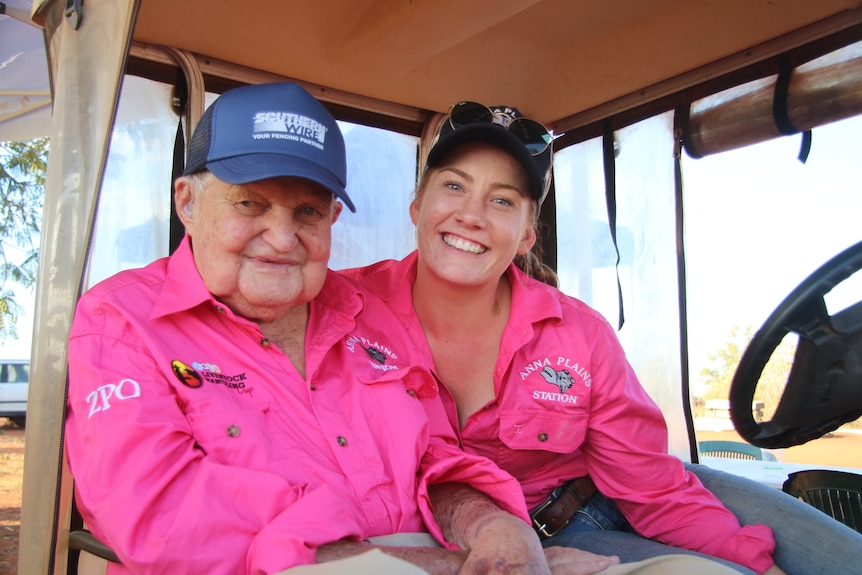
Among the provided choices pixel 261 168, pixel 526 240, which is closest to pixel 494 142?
Answer: pixel 526 240

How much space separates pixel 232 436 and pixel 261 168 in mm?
599

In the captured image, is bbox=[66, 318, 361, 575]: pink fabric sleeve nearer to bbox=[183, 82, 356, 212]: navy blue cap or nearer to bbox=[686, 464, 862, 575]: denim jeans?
bbox=[183, 82, 356, 212]: navy blue cap

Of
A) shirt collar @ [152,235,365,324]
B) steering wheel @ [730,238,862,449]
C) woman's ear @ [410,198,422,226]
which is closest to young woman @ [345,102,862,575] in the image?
woman's ear @ [410,198,422,226]

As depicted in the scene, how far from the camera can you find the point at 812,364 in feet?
6.41

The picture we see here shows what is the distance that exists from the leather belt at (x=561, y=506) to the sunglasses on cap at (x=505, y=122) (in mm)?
1111

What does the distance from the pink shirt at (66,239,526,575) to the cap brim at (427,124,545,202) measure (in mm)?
631

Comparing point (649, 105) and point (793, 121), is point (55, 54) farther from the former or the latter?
point (793, 121)

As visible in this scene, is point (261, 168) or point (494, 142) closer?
point (261, 168)

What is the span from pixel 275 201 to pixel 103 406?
599mm

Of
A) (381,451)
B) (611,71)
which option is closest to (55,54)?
(381,451)

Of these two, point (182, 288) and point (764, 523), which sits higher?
point (182, 288)

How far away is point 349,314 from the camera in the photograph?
6.41 ft

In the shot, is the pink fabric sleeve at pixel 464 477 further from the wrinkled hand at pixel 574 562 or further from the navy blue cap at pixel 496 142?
the navy blue cap at pixel 496 142

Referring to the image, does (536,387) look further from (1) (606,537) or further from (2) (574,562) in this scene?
(2) (574,562)
